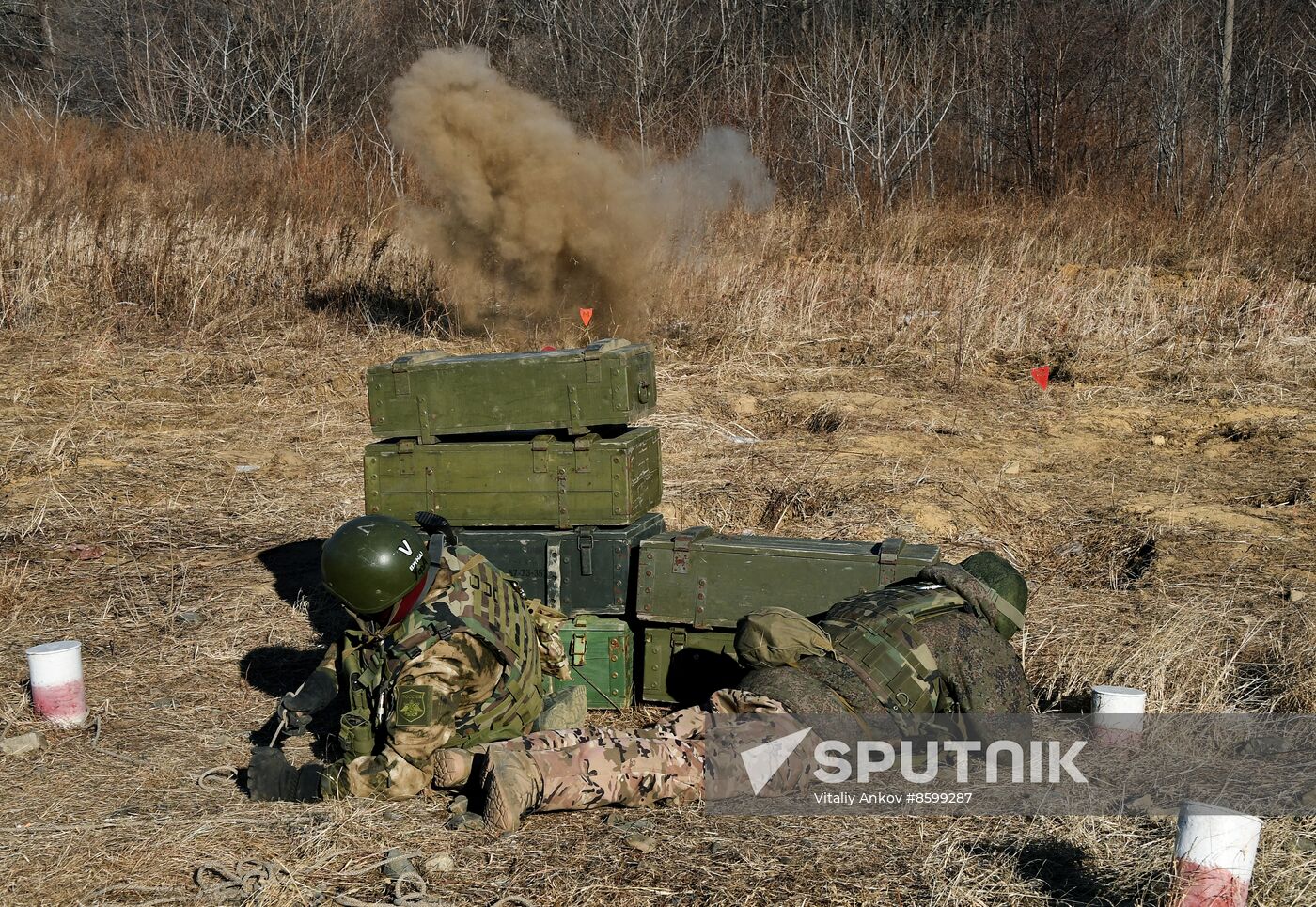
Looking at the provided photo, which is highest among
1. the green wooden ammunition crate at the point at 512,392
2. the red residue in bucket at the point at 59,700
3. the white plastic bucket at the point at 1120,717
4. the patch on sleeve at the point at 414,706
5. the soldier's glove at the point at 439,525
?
the green wooden ammunition crate at the point at 512,392

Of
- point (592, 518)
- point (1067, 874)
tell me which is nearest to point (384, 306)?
point (592, 518)

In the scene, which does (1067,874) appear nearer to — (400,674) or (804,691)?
(804,691)

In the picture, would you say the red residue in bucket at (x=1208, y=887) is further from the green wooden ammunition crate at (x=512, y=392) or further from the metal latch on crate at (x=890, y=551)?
the green wooden ammunition crate at (x=512, y=392)

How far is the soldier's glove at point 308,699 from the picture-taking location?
4.42m

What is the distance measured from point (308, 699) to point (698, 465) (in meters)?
4.41

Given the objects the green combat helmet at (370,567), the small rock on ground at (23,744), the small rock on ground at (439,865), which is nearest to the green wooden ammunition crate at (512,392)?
the green combat helmet at (370,567)

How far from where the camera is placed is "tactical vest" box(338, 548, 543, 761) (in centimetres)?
423

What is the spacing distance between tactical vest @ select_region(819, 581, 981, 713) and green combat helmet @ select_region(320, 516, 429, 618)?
153cm

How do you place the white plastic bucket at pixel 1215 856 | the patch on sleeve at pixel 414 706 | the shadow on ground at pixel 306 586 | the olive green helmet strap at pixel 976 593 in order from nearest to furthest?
the white plastic bucket at pixel 1215 856 → the patch on sleeve at pixel 414 706 → the olive green helmet strap at pixel 976 593 → the shadow on ground at pixel 306 586

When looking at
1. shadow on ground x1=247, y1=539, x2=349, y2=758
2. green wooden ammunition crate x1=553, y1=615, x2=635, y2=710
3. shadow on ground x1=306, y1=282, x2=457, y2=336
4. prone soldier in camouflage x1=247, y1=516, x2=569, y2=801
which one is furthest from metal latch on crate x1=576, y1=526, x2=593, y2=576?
shadow on ground x1=306, y1=282, x2=457, y2=336

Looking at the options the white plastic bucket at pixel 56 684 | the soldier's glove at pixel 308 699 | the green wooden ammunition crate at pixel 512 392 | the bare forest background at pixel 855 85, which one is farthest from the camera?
the bare forest background at pixel 855 85

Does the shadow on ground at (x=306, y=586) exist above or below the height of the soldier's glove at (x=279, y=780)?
below

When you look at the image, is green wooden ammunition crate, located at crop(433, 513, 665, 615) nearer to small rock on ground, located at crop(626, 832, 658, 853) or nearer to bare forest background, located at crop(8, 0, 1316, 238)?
small rock on ground, located at crop(626, 832, 658, 853)

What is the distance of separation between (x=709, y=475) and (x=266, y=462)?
3.27 metres
